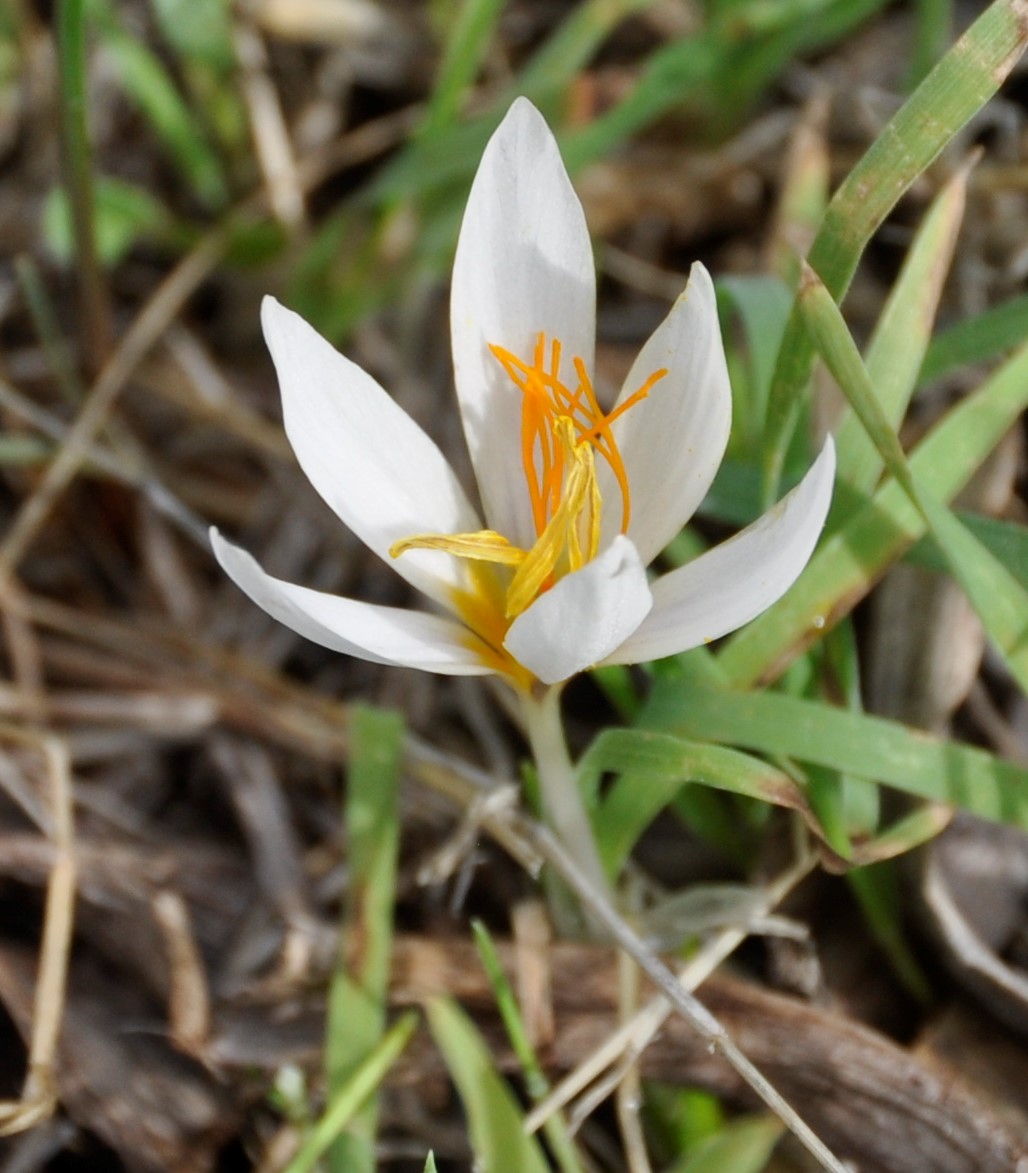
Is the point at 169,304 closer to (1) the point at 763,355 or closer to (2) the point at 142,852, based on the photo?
(2) the point at 142,852

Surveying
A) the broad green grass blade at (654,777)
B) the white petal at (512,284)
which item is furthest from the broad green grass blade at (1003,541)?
the white petal at (512,284)

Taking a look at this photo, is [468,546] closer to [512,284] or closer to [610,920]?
[512,284]

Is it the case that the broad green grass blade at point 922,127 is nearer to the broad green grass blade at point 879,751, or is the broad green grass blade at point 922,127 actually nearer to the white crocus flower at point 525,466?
the white crocus flower at point 525,466

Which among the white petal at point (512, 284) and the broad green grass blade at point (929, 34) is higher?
the broad green grass blade at point (929, 34)

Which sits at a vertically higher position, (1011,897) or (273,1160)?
(1011,897)

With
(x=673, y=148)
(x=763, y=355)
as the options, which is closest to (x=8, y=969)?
(x=763, y=355)

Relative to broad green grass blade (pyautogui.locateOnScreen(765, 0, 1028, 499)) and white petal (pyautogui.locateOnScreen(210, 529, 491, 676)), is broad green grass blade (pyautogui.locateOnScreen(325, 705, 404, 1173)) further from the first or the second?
broad green grass blade (pyautogui.locateOnScreen(765, 0, 1028, 499))

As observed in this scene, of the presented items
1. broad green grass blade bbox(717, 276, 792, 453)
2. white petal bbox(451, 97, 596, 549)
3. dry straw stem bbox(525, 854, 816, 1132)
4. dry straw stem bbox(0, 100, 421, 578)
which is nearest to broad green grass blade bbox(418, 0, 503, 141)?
dry straw stem bbox(0, 100, 421, 578)
